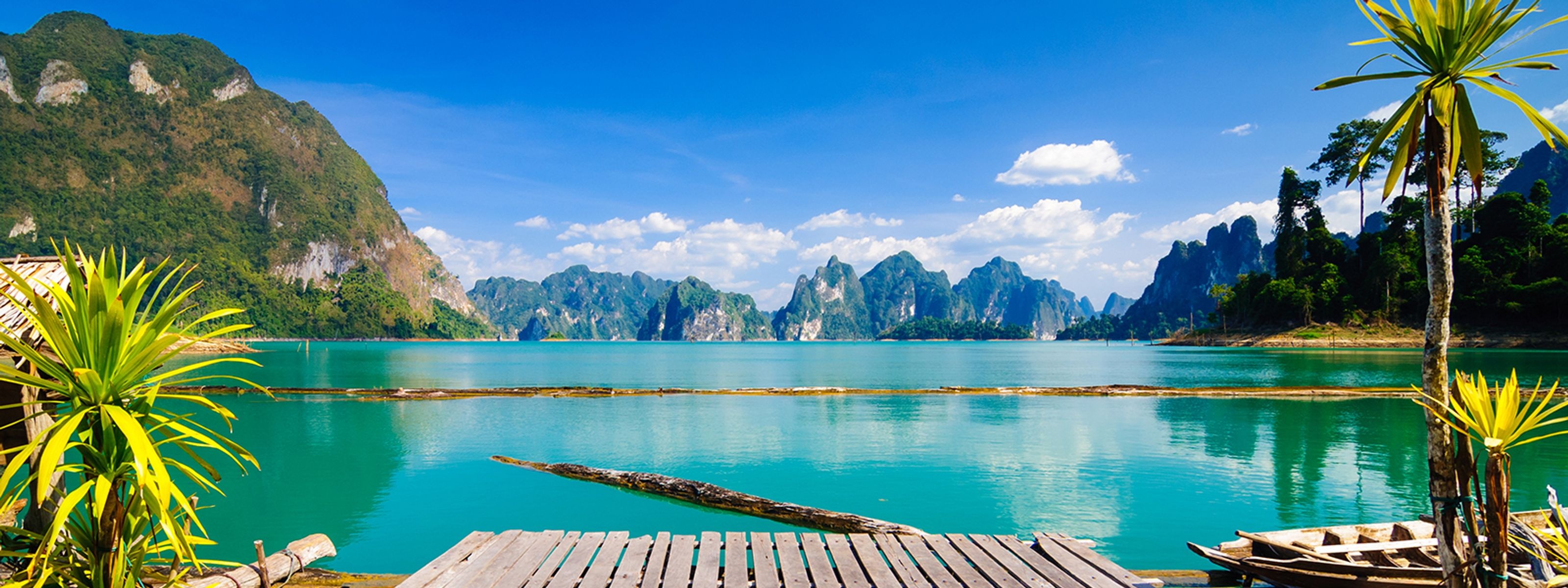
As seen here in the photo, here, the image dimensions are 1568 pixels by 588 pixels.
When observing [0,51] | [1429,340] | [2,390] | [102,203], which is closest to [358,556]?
[2,390]

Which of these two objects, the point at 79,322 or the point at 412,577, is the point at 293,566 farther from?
the point at 79,322

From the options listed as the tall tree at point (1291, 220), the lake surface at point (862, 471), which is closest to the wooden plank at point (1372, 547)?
the lake surface at point (862, 471)

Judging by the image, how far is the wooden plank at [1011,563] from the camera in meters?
5.12

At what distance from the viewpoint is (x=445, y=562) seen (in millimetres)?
5297

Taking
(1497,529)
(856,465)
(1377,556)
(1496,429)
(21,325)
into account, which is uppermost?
(21,325)

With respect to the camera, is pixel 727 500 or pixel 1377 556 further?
pixel 727 500

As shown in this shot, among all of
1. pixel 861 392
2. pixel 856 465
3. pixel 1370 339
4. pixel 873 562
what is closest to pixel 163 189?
pixel 861 392

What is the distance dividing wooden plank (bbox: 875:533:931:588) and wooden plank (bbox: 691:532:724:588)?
4.57ft

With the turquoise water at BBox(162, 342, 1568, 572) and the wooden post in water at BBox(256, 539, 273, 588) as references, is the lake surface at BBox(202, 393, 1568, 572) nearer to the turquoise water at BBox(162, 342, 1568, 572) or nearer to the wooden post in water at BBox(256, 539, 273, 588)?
the turquoise water at BBox(162, 342, 1568, 572)

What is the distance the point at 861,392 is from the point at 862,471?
63.0 feet

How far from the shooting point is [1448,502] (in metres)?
4.56

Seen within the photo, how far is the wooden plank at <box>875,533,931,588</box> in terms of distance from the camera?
5.03m

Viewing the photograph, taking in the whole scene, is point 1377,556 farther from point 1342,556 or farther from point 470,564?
point 470,564

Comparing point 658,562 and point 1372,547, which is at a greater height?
point 658,562
